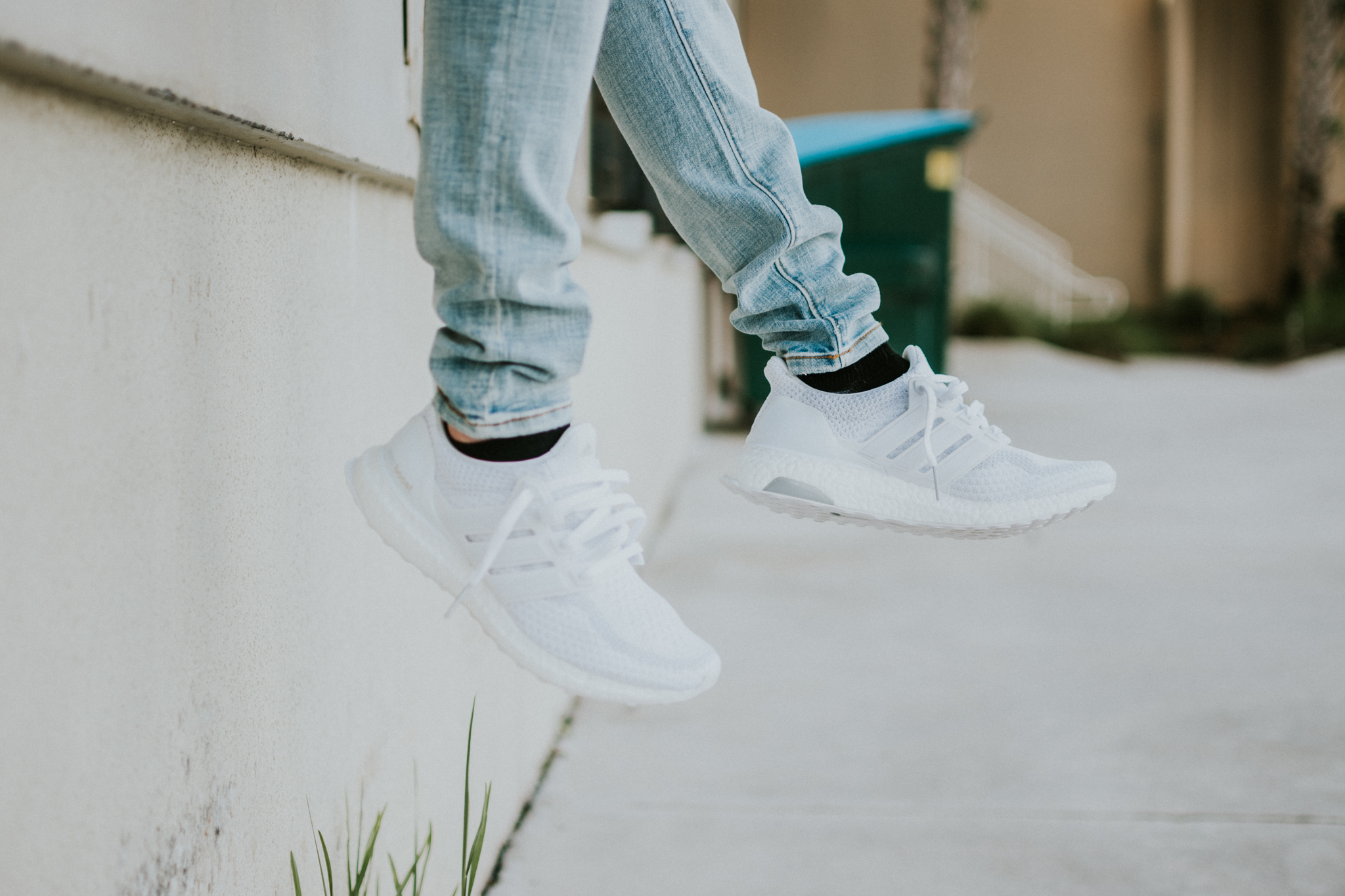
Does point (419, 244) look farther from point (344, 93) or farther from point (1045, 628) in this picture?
point (1045, 628)

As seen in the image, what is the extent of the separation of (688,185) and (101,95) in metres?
0.45

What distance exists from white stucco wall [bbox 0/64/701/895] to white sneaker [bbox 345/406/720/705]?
11cm

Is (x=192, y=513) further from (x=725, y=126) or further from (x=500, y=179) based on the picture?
(x=725, y=126)

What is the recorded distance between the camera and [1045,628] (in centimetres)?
240

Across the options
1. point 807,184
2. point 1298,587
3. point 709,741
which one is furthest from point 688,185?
point 807,184

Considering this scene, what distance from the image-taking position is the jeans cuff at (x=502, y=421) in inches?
31.8

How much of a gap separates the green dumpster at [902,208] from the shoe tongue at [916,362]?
4219 millimetres

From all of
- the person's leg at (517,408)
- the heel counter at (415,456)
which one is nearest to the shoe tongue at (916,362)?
the person's leg at (517,408)

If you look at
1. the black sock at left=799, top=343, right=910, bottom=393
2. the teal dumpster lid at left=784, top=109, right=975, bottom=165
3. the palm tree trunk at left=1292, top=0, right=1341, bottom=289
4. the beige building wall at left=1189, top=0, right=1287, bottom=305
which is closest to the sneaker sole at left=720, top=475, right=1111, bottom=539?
the black sock at left=799, top=343, right=910, bottom=393

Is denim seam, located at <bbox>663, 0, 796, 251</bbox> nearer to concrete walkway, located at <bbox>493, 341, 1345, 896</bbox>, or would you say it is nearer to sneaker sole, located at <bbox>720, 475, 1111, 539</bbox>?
sneaker sole, located at <bbox>720, 475, 1111, 539</bbox>

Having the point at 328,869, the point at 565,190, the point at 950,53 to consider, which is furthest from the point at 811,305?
the point at 950,53

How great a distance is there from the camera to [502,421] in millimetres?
810

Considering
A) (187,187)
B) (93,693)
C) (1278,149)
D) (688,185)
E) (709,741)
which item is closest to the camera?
(93,693)

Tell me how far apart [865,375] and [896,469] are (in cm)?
10
